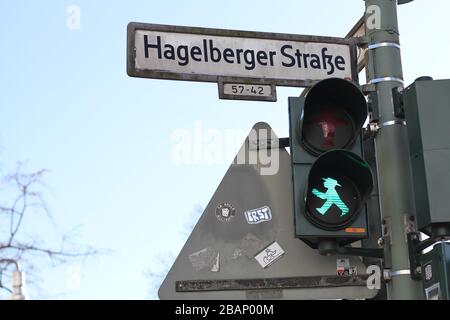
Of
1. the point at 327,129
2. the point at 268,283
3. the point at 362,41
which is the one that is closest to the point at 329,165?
the point at 327,129

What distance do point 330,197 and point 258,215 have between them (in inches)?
24.2

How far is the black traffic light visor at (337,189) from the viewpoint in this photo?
4543 millimetres

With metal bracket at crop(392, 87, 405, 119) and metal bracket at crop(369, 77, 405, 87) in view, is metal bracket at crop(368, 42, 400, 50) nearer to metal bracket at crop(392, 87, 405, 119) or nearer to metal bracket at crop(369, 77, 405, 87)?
metal bracket at crop(369, 77, 405, 87)

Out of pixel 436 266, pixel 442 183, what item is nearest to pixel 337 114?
pixel 442 183

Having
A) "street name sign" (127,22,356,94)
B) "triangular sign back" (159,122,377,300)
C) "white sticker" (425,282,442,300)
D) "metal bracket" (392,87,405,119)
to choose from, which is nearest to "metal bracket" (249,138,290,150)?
"triangular sign back" (159,122,377,300)

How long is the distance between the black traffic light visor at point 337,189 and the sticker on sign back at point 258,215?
0.55m

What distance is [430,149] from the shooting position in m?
4.53

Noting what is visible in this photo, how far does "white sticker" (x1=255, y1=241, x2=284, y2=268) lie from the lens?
4.91m

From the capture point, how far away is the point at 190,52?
17.9 ft

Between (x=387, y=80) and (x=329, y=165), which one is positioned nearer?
(x=329, y=165)

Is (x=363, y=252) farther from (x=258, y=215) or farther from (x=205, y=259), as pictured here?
(x=205, y=259)

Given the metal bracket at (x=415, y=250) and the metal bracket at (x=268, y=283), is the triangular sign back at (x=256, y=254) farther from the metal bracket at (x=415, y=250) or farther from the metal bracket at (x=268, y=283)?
the metal bracket at (x=415, y=250)

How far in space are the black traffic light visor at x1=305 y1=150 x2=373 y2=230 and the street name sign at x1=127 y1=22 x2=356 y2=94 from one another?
0.97 meters
